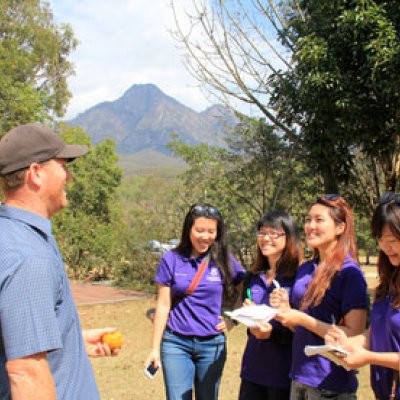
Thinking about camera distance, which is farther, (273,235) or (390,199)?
(273,235)

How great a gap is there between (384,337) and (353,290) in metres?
0.33

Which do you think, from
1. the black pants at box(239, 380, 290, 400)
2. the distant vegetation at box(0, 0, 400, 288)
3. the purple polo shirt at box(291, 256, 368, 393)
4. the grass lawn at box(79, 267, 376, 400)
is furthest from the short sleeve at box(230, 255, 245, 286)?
the distant vegetation at box(0, 0, 400, 288)

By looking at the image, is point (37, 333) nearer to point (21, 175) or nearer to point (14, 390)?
point (14, 390)

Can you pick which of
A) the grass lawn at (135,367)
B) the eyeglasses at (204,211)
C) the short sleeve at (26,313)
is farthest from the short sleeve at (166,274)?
the grass lawn at (135,367)

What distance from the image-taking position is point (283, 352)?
2.89 metres

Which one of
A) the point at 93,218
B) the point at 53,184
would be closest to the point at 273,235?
the point at 53,184

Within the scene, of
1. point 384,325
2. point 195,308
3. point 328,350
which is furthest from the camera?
Answer: point 195,308

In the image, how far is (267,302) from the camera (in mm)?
2994

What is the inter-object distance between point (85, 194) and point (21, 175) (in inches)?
666

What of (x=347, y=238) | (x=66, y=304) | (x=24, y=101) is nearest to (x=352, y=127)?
(x=347, y=238)

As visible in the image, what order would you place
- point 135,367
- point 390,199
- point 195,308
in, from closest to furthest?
point 390,199
point 195,308
point 135,367

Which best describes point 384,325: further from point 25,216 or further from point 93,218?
point 93,218

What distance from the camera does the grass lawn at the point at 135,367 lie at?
528cm

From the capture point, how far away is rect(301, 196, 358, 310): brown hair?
8.38 feet
